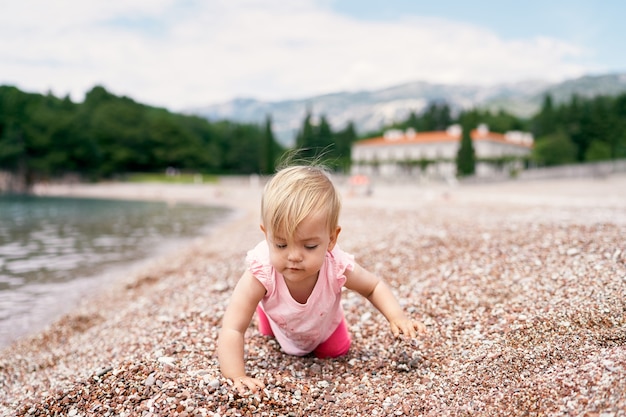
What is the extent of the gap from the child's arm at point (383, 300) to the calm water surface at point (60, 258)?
5200 mm

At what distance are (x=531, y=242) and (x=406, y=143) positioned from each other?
74797 millimetres

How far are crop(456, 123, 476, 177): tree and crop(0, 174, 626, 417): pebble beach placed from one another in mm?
52342

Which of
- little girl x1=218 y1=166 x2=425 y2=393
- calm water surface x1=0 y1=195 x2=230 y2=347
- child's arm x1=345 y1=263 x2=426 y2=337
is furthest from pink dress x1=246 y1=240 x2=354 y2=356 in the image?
calm water surface x1=0 y1=195 x2=230 y2=347

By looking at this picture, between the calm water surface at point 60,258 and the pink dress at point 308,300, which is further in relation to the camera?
the calm water surface at point 60,258

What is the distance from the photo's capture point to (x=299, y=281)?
3303 millimetres

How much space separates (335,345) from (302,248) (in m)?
1.17

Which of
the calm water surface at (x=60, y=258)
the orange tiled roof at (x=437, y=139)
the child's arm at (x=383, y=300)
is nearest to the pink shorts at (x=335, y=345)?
the child's arm at (x=383, y=300)

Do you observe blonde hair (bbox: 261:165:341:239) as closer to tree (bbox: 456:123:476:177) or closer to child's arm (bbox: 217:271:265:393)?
child's arm (bbox: 217:271:265:393)

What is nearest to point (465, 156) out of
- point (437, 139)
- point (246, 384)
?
point (437, 139)

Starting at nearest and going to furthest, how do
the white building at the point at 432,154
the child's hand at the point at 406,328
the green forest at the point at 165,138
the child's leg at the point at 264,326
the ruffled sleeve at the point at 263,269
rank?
the ruffled sleeve at the point at 263,269 < the child's hand at the point at 406,328 < the child's leg at the point at 264,326 < the green forest at the point at 165,138 < the white building at the point at 432,154

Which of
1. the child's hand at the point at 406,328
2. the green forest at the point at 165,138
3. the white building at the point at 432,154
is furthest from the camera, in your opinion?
the white building at the point at 432,154

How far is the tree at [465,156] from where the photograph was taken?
186ft

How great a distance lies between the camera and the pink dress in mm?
3244

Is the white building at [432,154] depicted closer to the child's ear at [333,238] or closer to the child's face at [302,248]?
the child's ear at [333,238]
